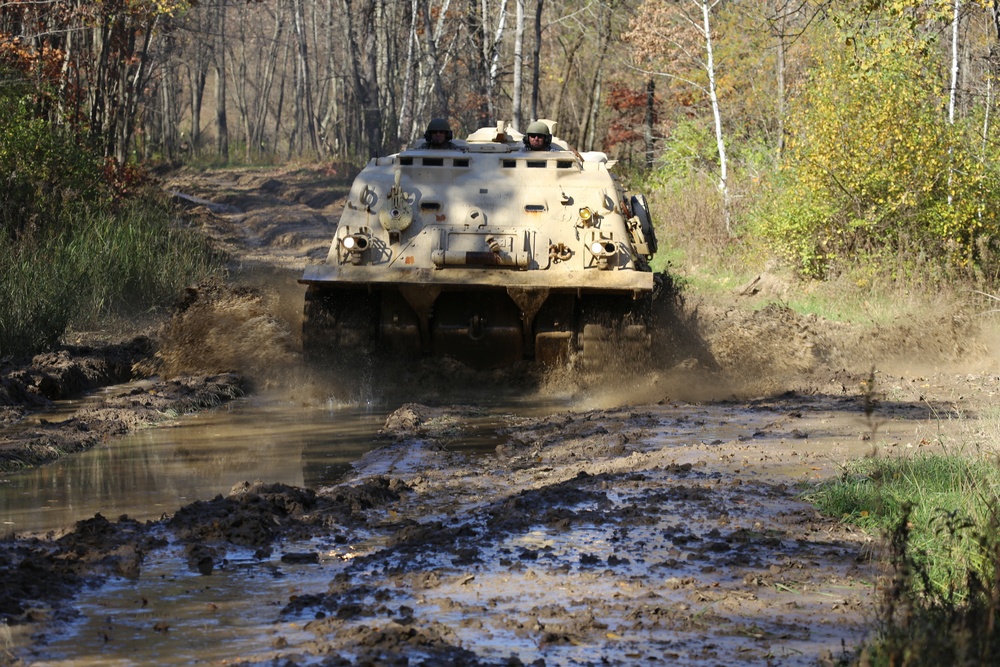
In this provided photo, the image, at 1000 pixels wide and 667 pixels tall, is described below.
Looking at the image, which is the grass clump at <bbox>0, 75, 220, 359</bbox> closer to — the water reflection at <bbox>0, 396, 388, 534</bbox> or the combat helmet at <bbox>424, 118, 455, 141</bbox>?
the water reflection at <bbox>0, 396, 388, 534</bbox>

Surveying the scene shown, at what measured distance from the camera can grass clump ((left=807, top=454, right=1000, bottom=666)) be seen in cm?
351

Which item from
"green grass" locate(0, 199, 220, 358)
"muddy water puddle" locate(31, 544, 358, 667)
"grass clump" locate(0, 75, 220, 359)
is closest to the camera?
"muddy water puddle" locate(31, 544, 358, 667)

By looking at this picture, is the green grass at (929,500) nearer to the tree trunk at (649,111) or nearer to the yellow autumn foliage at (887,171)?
the yellow autumn foliage at (887,171)

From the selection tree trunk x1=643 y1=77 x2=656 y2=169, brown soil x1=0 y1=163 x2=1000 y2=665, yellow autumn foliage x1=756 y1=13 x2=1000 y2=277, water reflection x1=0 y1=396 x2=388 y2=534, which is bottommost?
water reflection x1=0 y1=396 x2=388 y2=534

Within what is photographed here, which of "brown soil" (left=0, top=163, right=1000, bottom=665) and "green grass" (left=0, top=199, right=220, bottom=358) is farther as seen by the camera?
"green grass" (left=0, top=199, right=220, bottom=358)

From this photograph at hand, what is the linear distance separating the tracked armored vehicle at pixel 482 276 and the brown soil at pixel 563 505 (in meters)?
0.45

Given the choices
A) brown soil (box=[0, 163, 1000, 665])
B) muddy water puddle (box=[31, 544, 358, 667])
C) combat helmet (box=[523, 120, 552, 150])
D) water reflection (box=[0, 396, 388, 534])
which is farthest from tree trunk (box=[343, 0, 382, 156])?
muddy water puddle (box=[31, 544, 358, 667])

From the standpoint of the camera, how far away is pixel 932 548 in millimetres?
5262

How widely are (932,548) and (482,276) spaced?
19.8 ft

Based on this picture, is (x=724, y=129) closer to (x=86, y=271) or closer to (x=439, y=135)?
(x=439, y=135)

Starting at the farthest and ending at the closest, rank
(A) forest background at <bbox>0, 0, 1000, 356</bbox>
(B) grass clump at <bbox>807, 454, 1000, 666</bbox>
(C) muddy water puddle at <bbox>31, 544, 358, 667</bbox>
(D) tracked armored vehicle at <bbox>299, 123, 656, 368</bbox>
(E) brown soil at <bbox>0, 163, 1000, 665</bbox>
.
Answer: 1. (A) forest background at <bbox>0, 0, 1000, 356</bbox>
2. (D) tracked armored vehicle at <bbox>299, 123, 656, 368</bbox>
3. (E) brown soil at <bbox>0, 163, 1000, 665</bbox>
4. (C) muddy water puddle at <bbox>31, 544, 358, 667</bbox>
5. (B) grass clump at <bbox>807, 454, 1000, 666</bbox>

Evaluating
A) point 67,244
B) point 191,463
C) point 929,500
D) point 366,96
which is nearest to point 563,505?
point 929,500

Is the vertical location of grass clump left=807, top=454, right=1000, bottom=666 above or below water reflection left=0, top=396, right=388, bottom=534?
above

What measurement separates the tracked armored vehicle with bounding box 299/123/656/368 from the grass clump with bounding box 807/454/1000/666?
4.35 metres
